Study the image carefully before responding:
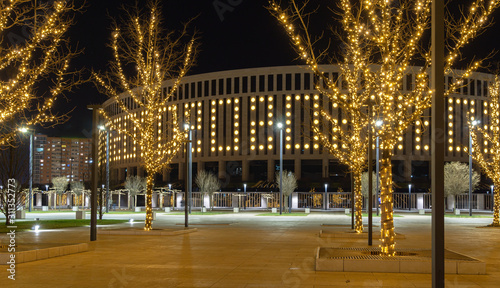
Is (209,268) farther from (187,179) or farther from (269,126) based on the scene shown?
(269,126)

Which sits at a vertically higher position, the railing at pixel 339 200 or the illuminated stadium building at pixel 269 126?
the illuminated stadium building at pixel 269 126

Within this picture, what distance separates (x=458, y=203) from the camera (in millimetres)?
63344

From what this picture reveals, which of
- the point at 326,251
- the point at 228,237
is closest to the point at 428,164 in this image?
the point at 228,237

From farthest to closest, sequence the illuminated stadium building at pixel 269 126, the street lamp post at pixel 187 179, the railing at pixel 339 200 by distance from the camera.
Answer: the illuminated stadium building at pixel 269 126 → the railing at pixel 339 200 → the street lamp post at pixel 187 179

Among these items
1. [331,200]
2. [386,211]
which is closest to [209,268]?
[386,211]

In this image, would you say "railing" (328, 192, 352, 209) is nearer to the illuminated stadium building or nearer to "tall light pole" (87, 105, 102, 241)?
the illuminated stadium building

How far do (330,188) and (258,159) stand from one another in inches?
524

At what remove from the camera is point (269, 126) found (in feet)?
290

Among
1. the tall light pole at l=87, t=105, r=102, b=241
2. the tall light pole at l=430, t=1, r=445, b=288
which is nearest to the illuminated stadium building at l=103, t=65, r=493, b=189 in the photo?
the tall light pole at l=87, t=105, r=102, b=241

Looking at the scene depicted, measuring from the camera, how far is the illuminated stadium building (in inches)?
3406

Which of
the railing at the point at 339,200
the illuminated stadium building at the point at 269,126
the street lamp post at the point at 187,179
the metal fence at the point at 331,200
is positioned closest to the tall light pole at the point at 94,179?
the street lamp post at the point at 187,179

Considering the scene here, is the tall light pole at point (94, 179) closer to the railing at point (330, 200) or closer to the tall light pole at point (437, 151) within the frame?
the tall light pole at point (437, 151)

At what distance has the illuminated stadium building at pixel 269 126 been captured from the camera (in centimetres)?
8650

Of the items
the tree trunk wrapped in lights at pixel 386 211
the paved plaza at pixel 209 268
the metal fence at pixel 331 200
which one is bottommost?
the metal fence at pixel 331 200
